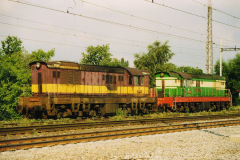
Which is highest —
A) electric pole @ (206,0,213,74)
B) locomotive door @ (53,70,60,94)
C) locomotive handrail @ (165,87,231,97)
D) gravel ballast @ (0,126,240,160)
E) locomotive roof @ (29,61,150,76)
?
electric pole @ (206,0,213,74)

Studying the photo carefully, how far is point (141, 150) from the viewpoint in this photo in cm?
788

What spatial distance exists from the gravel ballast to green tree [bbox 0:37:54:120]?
27604 millimetres

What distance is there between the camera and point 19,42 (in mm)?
55719

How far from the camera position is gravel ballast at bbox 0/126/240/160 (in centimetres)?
718

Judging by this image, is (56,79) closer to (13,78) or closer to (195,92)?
(195,92)

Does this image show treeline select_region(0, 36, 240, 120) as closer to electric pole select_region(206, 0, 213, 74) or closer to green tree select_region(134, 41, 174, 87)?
green tree select_region(134, 41, 174, 87)

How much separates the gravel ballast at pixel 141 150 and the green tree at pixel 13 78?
90.6 ft

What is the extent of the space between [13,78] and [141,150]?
120ft

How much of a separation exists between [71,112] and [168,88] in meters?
10.4

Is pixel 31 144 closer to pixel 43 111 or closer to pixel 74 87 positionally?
pixel 43 111

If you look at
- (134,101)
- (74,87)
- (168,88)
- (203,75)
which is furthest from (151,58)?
(74,87)

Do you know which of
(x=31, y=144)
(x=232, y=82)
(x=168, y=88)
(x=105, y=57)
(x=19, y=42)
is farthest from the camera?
(x=105, y=57)

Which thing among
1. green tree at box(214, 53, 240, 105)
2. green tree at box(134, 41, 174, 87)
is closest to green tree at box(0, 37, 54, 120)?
green tree at box(134, 41, 174, 87)

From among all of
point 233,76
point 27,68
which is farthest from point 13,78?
point 233,76
